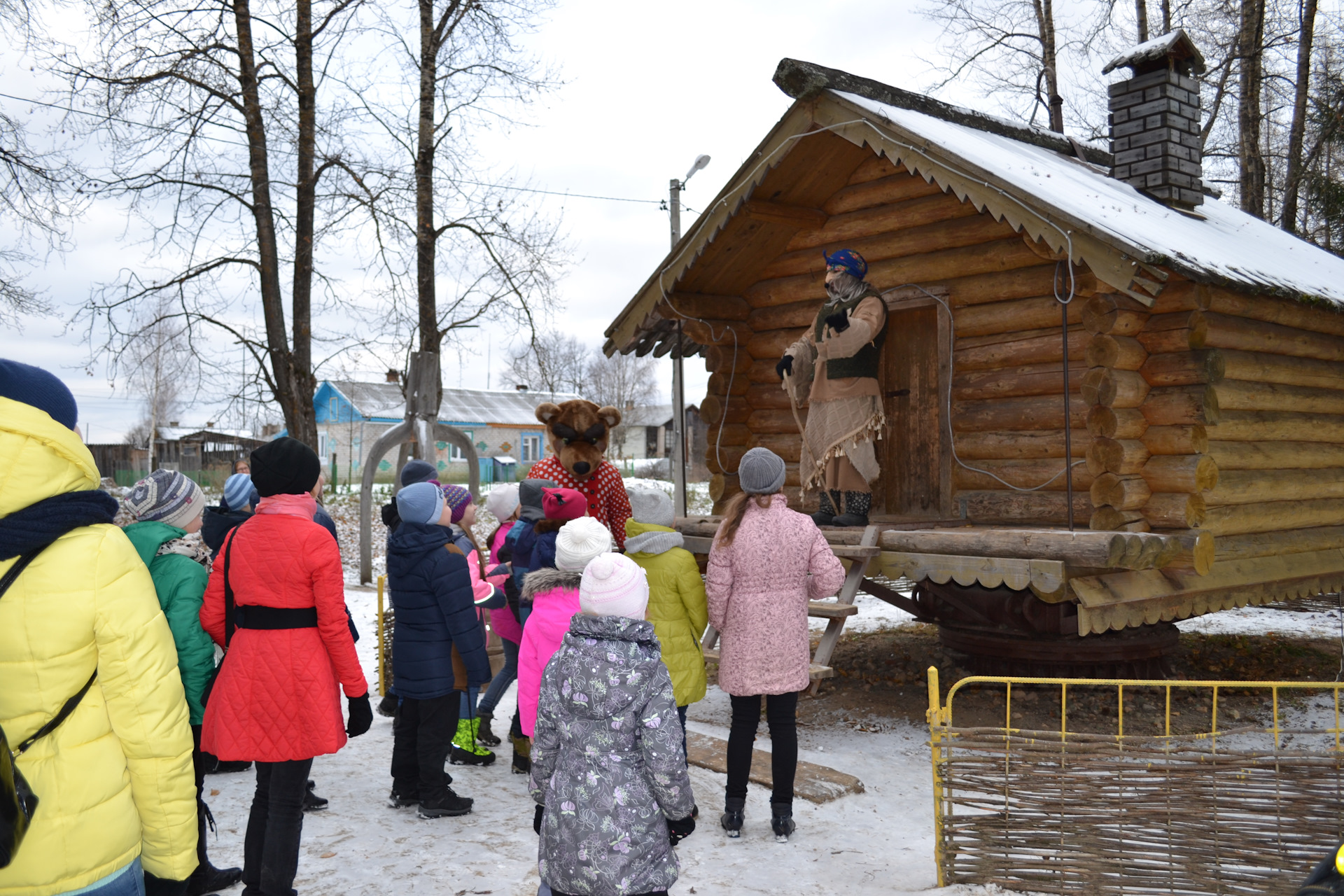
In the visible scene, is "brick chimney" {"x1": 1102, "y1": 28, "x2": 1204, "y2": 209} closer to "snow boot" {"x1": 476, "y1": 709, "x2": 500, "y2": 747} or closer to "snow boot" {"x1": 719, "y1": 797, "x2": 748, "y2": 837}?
"snow boot" {"x1": 719, "y1": 797, "x2": 748, "y2": 837}

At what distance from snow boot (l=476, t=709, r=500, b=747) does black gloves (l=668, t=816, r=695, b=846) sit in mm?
3532

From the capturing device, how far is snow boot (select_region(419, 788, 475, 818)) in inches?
199

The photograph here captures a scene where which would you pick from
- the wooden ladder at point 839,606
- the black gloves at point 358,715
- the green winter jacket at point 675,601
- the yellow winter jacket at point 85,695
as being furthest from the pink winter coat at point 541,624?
the wooden ladder at point 839,606

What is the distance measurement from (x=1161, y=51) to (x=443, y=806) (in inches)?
362

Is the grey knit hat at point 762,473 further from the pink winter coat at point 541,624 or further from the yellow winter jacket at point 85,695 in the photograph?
the yellow winter jacket at point 85,695

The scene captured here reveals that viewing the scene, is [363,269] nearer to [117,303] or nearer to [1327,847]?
[117,303]

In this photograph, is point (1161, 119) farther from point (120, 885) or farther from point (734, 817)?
point (120, 885)

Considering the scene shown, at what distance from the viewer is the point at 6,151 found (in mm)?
10266

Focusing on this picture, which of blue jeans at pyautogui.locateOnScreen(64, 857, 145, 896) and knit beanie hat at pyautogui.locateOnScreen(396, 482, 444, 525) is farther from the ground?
knit beanie hat at pyautogui.locateOnScreen(396, 482, 444, 525)

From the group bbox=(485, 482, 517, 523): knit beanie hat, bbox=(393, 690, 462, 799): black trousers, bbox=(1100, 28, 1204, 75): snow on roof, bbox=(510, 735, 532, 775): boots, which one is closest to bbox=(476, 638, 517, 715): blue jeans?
bbox=(510, 735, 532, 775): boots

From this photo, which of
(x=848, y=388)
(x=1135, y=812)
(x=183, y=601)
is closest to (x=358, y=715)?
(x=183, y=601)

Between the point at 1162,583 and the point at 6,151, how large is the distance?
1197 centimetres

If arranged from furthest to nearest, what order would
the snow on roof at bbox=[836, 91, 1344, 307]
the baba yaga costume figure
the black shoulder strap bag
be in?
the baba yaga costume figure, the snow on roof at bbox=[836, 91, 1344, 307], the black shoulder strap bag

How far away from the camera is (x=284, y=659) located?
3.71 m
